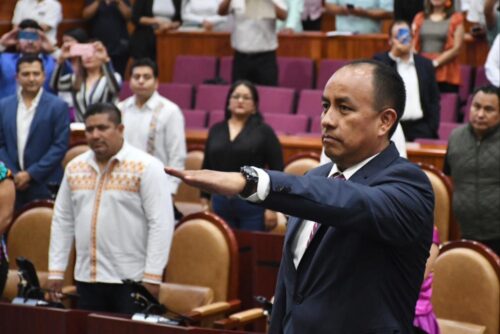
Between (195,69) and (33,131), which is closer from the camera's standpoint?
(33,131)

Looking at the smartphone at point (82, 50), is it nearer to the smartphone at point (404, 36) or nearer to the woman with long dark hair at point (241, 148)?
the woman with long dark hair at point (241, 148)

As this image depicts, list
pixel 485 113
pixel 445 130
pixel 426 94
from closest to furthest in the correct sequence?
pixel 485 113 < pixel 426 94 < pixel 445 130

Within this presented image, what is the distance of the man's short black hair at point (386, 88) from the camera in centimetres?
196

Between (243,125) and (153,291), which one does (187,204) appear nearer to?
(243,125)

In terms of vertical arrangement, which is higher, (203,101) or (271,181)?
(271,181)

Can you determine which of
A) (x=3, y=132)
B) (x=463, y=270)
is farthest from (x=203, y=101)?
(x=463, y=270)

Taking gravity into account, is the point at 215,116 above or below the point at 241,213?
Result: above

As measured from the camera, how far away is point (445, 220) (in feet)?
17.3

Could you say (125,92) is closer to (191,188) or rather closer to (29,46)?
(29,46)

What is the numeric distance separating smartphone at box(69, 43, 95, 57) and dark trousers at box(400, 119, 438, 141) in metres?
1.88

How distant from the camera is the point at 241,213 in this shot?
5.37 meters

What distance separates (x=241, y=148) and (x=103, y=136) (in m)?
1.20

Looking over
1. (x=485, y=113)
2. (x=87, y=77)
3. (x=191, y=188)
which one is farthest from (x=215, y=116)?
(x=485, y=113)

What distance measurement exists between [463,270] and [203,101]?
4.32 meters
